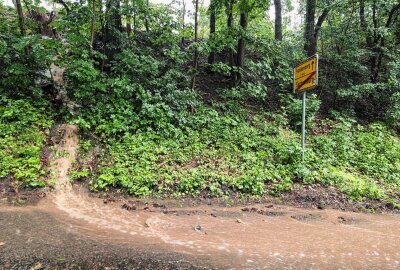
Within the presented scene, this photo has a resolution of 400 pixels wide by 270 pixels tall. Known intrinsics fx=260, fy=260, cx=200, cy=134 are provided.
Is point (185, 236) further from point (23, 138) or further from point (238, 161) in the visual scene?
point (23, 138)

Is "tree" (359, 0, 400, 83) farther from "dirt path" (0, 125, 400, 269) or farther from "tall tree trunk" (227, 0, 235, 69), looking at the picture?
"dirt path" (0, 125, 400, 269)

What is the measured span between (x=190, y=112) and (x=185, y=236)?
17.3 feet

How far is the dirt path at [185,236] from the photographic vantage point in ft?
9.32

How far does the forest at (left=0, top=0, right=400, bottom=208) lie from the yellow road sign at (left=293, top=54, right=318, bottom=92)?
1592 millimetres

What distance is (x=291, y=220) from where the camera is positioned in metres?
4.60


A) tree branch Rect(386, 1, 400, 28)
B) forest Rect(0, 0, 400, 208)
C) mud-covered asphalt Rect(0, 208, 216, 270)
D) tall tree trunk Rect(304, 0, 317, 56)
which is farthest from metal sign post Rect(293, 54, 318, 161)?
tree branch Rect(386, 1, 400, 28)

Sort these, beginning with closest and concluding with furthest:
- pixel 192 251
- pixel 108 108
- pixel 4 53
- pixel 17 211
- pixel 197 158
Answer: pixel 192 251
pixel 17 211
pixel 197 158
pixel 4 53
pixel 108 108

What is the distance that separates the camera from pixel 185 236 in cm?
360

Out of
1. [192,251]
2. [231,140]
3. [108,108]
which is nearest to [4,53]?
[108,108]

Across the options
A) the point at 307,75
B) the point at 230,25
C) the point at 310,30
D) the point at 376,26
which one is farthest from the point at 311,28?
the point at 307,75

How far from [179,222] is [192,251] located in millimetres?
1064

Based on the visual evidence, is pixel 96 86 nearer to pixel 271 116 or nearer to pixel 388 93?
pixel 271 116

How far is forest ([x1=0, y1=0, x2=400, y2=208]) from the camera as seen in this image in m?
5.64

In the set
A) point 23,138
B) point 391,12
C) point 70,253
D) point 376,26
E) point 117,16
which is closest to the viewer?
point 70,253
